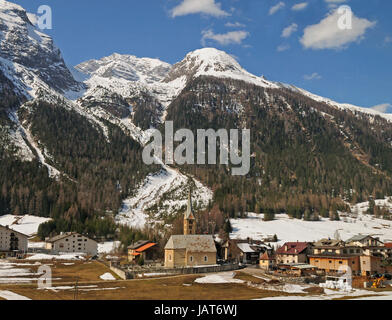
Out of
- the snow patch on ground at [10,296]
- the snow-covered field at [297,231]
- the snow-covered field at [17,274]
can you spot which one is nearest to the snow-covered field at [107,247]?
the snow-covered field at [297,231]

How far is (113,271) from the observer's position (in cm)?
9625

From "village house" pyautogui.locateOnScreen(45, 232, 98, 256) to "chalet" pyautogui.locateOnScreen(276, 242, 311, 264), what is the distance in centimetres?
A: 6454

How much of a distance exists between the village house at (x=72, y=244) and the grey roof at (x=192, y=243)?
54.2 m

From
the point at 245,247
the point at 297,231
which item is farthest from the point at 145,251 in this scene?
the point at 297,231

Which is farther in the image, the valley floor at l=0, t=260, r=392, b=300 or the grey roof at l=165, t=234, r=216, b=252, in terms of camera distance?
the grey roof at l=165, t=234, r=216, b=252

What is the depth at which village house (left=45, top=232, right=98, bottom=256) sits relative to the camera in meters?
150

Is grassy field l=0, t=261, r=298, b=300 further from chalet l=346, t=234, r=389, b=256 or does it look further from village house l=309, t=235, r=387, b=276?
chalet l=346, t=234, r=389, b=256

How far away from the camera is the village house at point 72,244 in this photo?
150375 mm

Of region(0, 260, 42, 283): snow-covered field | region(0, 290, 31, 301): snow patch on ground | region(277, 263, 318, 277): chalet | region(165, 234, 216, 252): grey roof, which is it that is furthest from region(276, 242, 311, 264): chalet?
region(0, 290, 31, 301): snow patch on ground

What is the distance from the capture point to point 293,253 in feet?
403

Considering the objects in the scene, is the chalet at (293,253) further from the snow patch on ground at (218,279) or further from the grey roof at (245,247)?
the snow patch on ground at (218,279)

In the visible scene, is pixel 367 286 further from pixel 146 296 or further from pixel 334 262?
pixel 146 296

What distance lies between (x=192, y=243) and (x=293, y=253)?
33.6m
